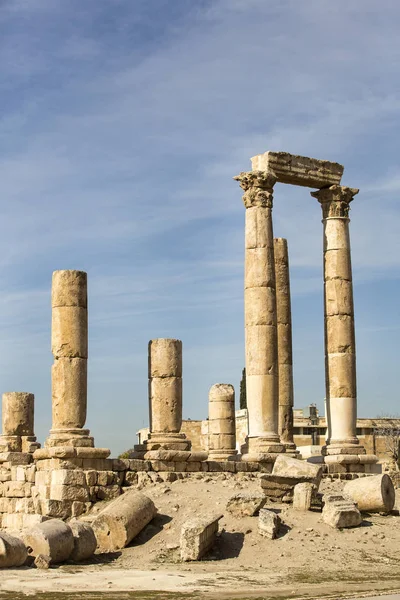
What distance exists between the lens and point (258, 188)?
28.3 m

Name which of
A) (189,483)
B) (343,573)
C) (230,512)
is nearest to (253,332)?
(189,483)

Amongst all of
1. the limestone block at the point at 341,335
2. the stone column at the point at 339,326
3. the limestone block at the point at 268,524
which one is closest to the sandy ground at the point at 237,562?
the limestone block at the point at 268,524

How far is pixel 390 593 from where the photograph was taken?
16.1 m

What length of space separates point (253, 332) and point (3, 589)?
12961 millimetres

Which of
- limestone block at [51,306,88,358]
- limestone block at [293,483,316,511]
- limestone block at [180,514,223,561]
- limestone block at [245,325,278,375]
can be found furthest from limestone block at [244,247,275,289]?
limestone block at [180,514,223,561]

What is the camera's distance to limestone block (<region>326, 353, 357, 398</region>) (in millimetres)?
28891

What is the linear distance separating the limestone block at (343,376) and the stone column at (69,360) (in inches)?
283

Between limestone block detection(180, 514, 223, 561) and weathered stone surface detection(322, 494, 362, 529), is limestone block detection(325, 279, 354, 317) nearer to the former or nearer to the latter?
weathered stone surface detection(322, 494, 362, 529)

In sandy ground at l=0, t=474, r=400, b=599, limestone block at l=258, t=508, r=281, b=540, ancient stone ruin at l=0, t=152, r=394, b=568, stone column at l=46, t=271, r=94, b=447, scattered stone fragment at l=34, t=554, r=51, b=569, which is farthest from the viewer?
stone column at l=46, t=271, r=94, b=447

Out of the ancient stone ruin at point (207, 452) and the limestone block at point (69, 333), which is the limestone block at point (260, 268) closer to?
the ancient stone ruin at point (207, 452)

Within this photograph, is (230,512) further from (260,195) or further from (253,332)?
(260,195)

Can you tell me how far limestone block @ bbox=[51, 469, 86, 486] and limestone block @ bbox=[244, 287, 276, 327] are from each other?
664 centimetres

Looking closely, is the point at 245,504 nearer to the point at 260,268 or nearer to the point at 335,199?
the point at 260,268

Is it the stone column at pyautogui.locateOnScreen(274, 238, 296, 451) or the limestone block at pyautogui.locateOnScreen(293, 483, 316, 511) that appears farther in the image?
the stone column at pyautogui.locateOnScreen(274, 238, 296, 451)
